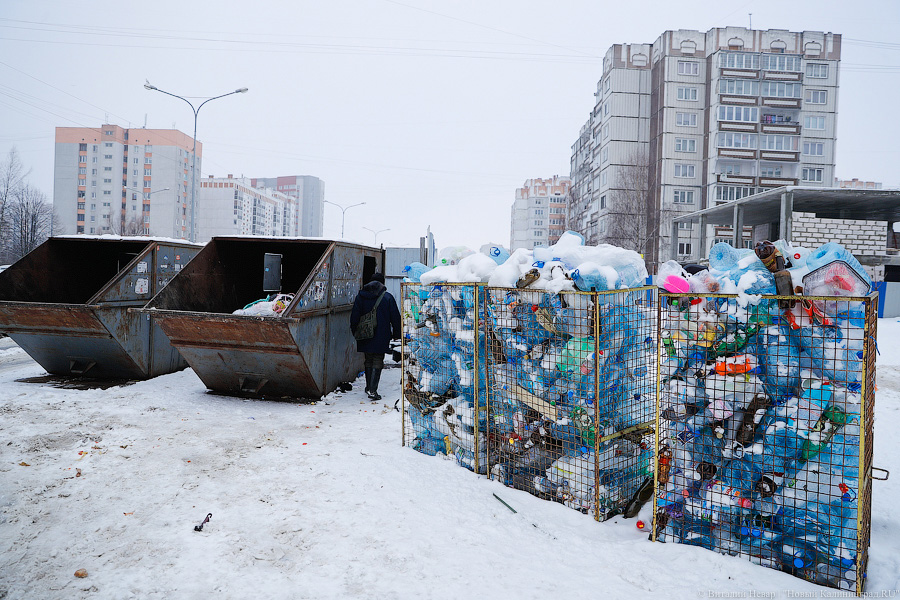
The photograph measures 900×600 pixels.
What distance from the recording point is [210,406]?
6.32m

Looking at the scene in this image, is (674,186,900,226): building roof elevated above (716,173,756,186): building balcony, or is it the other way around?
(716,173,756,186): building balcony

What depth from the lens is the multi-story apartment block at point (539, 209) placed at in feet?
285

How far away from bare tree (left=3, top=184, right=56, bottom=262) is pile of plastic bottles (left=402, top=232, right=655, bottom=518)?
110 feet

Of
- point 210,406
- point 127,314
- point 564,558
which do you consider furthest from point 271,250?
point 564,558

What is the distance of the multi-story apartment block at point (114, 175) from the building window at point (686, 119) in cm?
6785

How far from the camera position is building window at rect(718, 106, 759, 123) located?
135 feet

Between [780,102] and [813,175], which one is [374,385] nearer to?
[780,102]

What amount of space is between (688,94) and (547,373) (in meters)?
46.3

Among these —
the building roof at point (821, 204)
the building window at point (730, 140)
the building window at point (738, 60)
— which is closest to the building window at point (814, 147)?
the building window at point (730, 140)

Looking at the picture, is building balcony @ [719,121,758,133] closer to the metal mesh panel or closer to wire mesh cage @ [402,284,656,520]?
wire mesh cage @ [402,284,656,520]

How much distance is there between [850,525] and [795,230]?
20115 mm

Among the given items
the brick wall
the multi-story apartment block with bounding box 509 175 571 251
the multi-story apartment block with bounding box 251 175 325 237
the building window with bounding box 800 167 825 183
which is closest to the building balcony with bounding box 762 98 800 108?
the building window with bounding box 800 167 825 183

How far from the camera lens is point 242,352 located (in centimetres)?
629

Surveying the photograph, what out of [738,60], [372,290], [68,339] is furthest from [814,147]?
[68,339]
